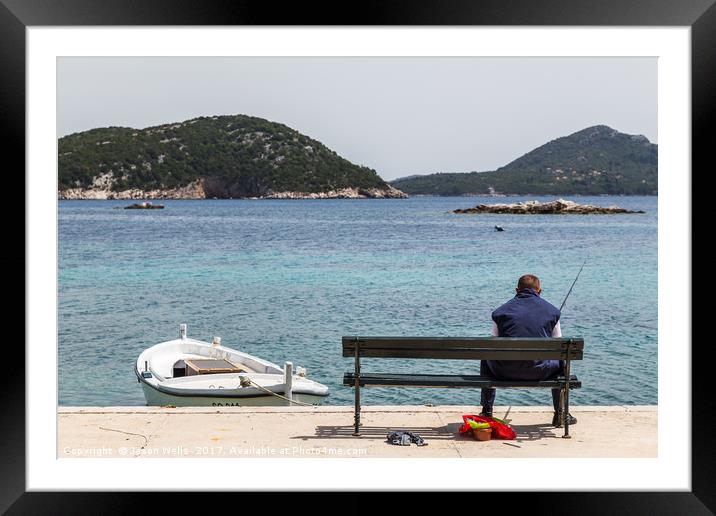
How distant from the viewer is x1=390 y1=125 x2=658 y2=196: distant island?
8550 centimetres

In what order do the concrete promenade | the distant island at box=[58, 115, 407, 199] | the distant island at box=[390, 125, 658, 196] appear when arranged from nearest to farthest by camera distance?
1. the concrete promenade
2. the distant island at box=[58, 115, 407, 199]
3. the distant island at box=[390, 125, 658, 196]

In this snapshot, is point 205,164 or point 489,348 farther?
point 205,164

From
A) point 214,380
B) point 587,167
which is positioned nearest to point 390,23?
point 214,380

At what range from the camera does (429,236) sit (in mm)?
60094

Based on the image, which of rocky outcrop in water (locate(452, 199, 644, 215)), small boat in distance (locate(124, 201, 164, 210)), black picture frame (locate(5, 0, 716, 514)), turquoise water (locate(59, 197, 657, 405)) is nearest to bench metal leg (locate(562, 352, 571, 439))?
black picture frame (locate(5, 0, 716, 514))

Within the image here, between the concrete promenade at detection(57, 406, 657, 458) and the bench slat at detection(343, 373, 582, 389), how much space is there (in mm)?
330

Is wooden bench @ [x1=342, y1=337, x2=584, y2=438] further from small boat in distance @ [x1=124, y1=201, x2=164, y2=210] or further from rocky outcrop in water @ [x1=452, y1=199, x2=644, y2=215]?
small boat in distance @ [x1=124, y1=201, x2=164, y2=210]

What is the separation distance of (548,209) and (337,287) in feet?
157

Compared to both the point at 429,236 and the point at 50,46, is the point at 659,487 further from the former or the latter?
the point at 429,236

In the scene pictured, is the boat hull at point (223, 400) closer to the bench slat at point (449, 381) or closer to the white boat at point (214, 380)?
the white boat at point (214, 380)

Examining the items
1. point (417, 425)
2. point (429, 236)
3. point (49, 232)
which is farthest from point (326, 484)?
point (429, 236)

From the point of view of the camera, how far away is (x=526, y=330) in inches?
212

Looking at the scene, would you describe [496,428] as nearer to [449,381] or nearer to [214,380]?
[449,381]

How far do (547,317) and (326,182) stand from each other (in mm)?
92051
